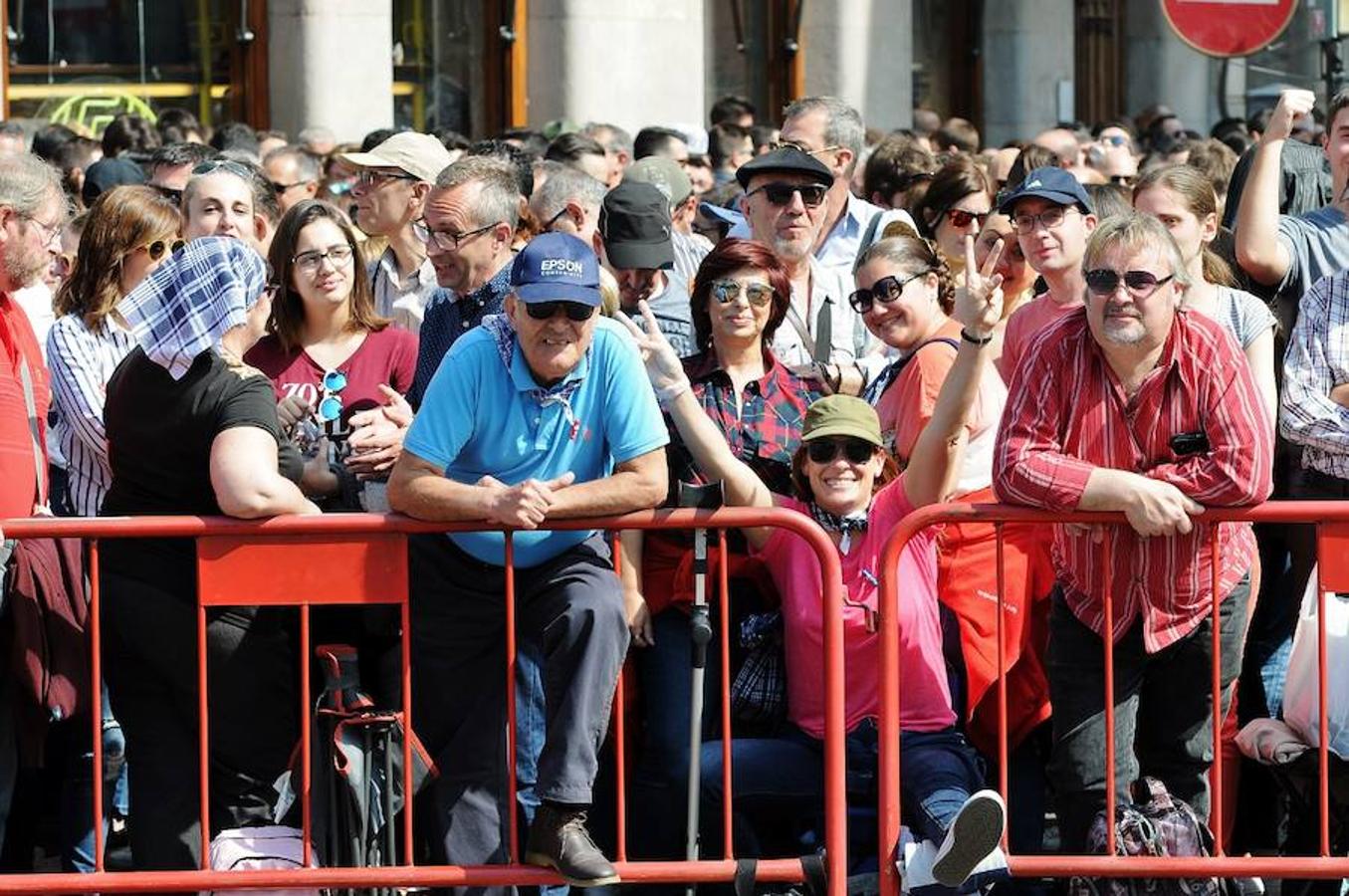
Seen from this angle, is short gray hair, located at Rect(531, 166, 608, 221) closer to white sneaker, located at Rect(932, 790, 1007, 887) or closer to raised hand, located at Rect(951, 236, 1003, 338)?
raised hand, located at Rect(951, 236, 1003, 338)

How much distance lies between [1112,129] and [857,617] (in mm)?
9991

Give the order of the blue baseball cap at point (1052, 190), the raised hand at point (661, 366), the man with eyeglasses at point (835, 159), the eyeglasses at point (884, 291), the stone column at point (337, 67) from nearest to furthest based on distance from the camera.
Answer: the raised hand at point (661, 366)
the eyeglasses at point (884, 291)
the blue baseball cap at point (1052, 190)
the man with eyeglasses at point (835, 159)
the stone column at point (337, 67)

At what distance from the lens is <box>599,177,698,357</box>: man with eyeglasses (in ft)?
26.5

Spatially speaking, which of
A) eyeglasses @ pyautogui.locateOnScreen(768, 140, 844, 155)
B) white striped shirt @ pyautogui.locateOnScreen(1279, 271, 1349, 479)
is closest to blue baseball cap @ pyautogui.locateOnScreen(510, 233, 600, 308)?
white striped shirt @ pyautogui.locateOnScreen(1279, 271, 1349, 479)

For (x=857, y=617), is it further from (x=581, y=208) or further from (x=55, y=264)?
(x=55, y=264)

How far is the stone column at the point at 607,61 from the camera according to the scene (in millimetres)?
16500

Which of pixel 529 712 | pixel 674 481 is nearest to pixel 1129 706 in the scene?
pixel 674 481

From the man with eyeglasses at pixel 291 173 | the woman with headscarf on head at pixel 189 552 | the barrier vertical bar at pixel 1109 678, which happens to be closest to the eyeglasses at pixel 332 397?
the woman with headscarf on head at pixel 189 552

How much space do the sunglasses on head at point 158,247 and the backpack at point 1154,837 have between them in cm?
344

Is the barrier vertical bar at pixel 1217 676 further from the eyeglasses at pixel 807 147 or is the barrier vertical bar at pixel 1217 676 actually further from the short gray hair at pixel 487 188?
the eyeglasses at pixel 807 147

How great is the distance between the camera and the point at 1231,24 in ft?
38.1

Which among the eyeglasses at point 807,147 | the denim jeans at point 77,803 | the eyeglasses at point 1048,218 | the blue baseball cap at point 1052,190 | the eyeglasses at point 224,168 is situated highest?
the eyeglasses at point 807,147

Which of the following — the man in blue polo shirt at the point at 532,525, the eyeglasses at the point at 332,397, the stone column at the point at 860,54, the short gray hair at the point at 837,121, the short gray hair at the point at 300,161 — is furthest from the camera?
the stone column at the point at 860,54

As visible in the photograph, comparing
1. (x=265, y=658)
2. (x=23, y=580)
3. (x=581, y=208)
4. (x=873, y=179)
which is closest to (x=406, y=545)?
(x=265, y=658)
